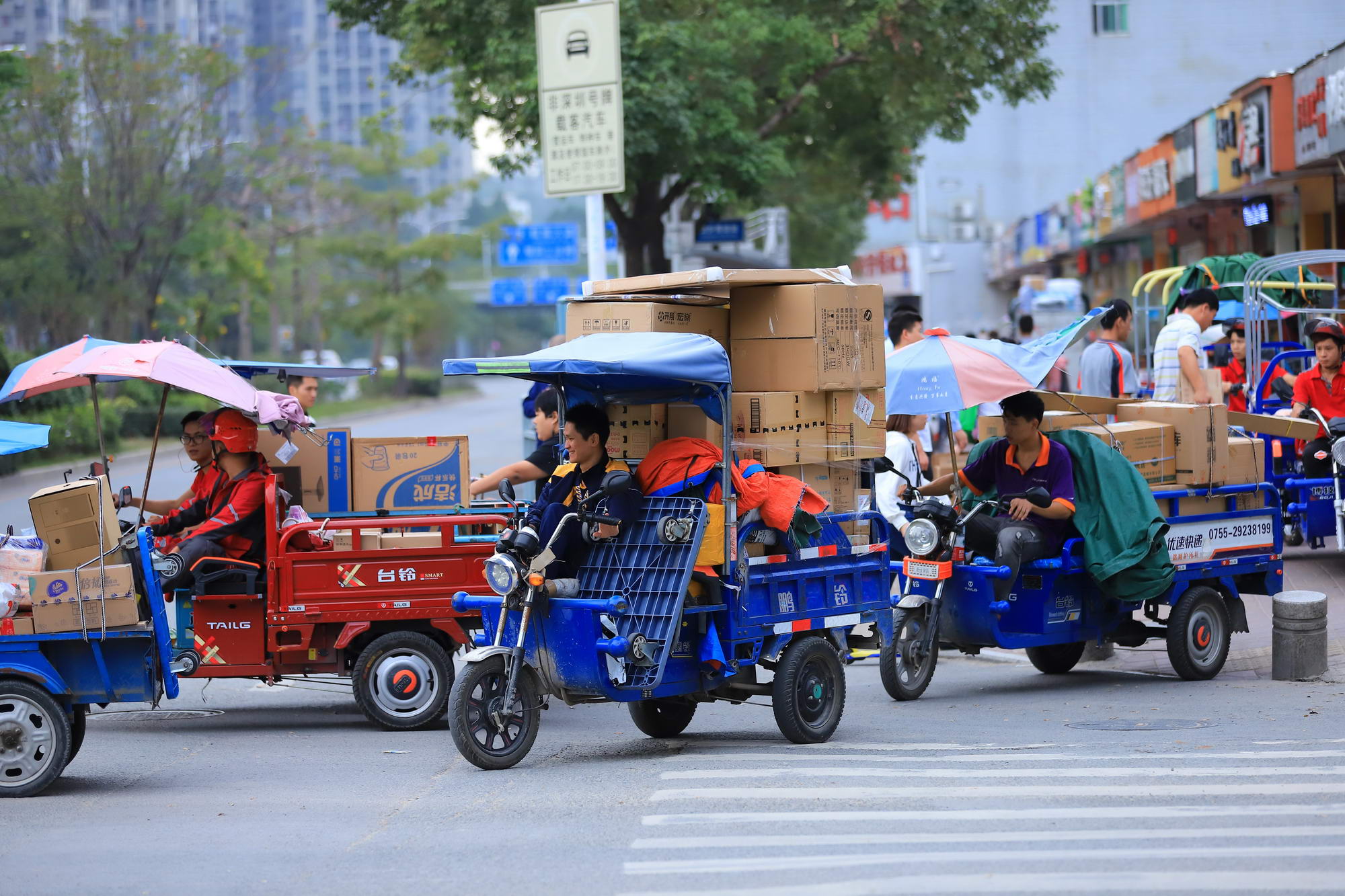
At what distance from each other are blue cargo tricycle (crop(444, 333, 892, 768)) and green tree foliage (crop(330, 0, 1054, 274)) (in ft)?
46.8

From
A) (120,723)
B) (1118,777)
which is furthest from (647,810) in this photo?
(120,723)

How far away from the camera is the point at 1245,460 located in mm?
10430

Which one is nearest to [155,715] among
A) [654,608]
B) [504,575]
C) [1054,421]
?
[504,575]

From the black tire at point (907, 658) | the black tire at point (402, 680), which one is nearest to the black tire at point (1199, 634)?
the black tire at point (907, 658)

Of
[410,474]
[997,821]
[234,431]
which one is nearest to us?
[997,821]

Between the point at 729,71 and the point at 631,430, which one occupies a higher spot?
the point at 729,71

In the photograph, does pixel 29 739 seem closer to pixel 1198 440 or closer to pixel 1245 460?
pixel 1198 440

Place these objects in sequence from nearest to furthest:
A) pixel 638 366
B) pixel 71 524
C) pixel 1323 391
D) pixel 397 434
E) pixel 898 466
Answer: pixel 638 366
pixel 71 524
pixel 898 466
pixel 1323 391
pixel 397 434

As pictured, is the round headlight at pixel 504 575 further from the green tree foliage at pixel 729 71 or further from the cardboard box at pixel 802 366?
the green tree foliage at pixel 729 71

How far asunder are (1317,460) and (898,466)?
4.23 meters

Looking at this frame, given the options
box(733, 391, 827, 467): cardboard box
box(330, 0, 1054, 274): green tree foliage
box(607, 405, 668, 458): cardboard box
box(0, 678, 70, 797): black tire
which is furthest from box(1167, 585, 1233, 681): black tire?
box(330, 0, 1054, 274): green tree foliage

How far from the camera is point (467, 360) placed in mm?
7293

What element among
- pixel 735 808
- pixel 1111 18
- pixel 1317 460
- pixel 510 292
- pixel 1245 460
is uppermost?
pixel 1111 18

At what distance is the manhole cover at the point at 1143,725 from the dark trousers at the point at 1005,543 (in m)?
0.97
